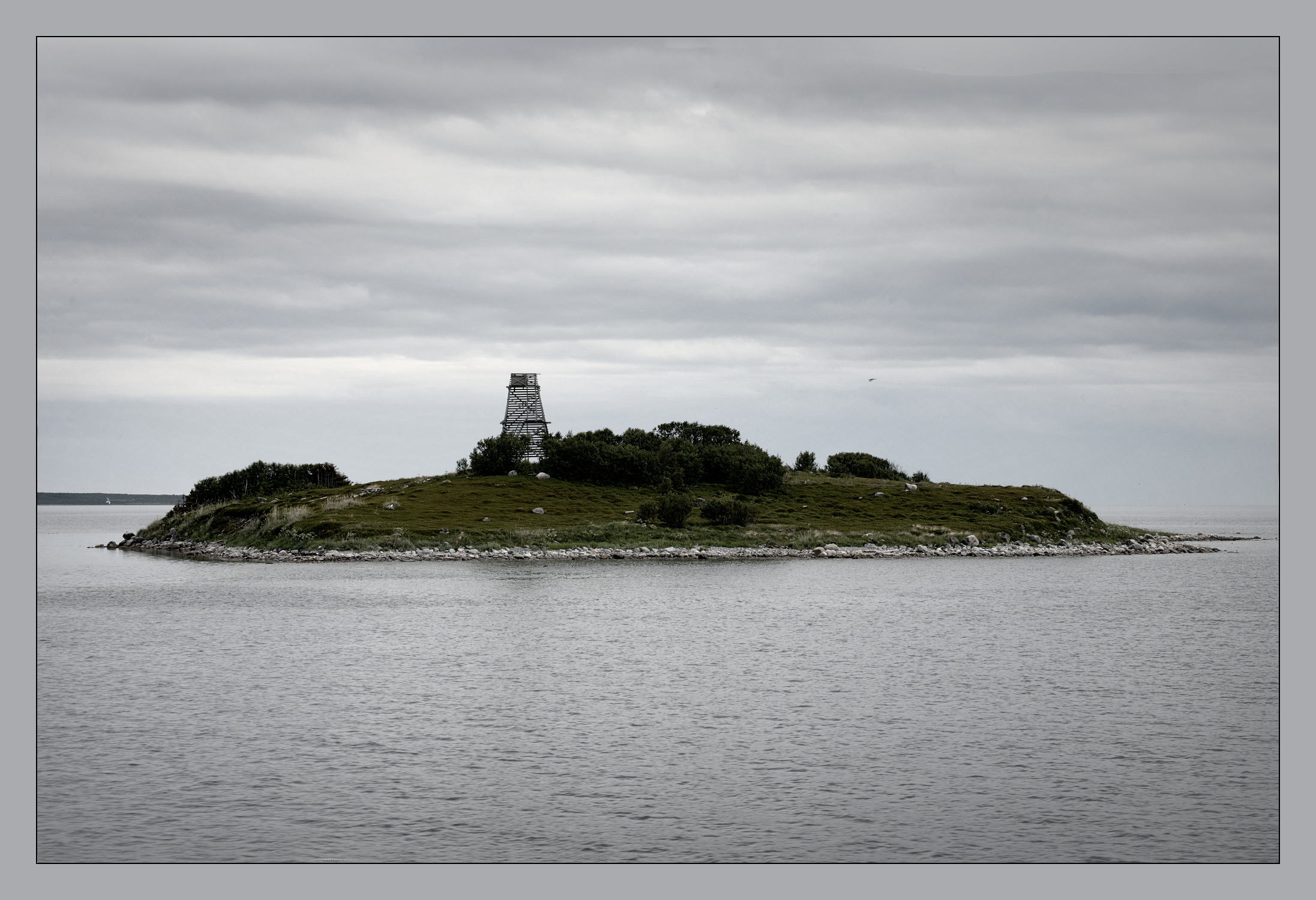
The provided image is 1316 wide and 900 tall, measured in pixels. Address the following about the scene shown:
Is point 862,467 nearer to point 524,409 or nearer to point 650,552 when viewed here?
point 524,409

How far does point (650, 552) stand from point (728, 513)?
45.4 ft

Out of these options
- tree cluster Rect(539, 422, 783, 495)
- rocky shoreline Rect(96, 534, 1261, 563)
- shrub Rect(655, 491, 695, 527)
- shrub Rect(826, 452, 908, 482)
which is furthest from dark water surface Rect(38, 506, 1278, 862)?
shrub Rect(826, 452, 908, 482)

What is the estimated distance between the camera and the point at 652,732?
28.8 meters

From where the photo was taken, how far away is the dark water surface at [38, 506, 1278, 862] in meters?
20.7

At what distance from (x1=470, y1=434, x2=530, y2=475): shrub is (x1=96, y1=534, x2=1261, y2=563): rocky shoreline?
108ft

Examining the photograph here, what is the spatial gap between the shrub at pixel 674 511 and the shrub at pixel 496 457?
2800 cm

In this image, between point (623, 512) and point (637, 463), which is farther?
point (637, 463)

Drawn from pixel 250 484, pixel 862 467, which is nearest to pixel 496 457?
pixel 250 484

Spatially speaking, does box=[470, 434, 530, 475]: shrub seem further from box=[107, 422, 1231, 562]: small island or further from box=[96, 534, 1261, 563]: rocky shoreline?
box=[96, 534, 1261, 563]: rocky shoreline

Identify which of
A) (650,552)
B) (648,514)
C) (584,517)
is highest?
(648,514)

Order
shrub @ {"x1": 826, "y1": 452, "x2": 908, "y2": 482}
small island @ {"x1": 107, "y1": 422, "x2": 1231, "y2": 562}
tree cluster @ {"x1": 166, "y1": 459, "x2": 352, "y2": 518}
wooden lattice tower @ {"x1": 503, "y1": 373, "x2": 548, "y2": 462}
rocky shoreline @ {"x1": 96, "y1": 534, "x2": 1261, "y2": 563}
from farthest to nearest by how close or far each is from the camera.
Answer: shrub @ {"x1": 826, "y1": 452, "x2": 908, "y2": 482} → wooden lattice tower @ {"x1": 503, "y1": 373, "x2": 548, "y2": 462} → tree cluster @ {"x1": 166, "y1": 459, "x2": 352, "y2": 518} → small island @ {"x1": 107, "y1": 422, "x2": 1231, "y2": 562} → rocky shoreline @ {"x1": 96, "y1": 534, "x2": 1261, "y2": 563}

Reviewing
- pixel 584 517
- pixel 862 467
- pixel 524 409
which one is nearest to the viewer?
pixel 584 517

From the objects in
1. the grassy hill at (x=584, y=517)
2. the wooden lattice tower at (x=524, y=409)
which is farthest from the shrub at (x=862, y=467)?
the wooden lattice tower at (x=524, y=409)

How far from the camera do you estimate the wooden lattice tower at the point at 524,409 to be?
138 metres
